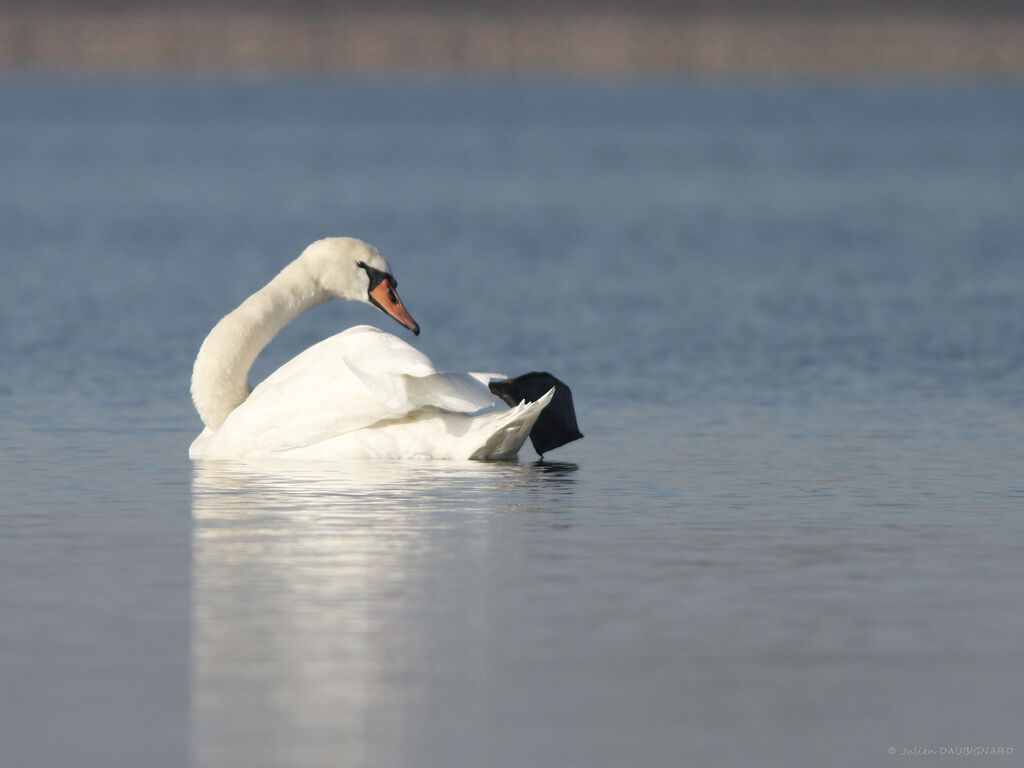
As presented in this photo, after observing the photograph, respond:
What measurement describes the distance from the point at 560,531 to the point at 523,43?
12877cm

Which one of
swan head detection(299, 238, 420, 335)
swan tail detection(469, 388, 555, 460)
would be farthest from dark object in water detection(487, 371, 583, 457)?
swan head detection(299, 238, 420, 335)

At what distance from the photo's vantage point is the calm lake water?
20.1 feet

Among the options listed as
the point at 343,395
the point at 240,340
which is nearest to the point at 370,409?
the point at 343,395

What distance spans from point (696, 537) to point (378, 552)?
1.27 m

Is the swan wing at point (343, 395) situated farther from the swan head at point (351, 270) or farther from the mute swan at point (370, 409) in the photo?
the swan head at point (351, 270)

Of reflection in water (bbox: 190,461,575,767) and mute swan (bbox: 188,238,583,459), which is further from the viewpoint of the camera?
mute swan (bbox: 188,238,583,459)

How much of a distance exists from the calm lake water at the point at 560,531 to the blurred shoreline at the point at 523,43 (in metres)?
101

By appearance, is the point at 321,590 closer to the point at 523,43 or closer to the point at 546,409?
the point at 546,409

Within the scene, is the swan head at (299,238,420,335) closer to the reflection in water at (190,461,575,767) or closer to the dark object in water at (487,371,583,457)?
the dark object in water at (487,371,583,457)

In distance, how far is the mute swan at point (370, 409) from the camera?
1028cm

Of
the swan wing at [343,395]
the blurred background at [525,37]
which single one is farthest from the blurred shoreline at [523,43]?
the swan wing at [343,395]

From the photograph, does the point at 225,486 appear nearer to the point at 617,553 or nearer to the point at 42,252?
the point at 617,553

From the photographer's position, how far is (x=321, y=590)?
768 centimetres

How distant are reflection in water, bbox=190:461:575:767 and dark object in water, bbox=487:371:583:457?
143 mm
